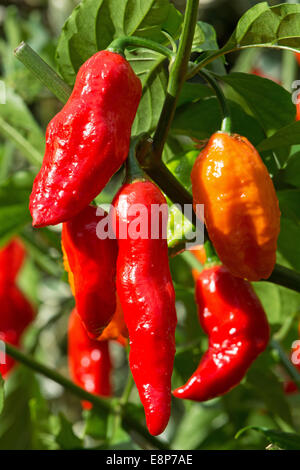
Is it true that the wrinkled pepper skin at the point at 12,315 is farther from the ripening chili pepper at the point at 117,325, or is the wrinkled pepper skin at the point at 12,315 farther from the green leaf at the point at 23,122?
the ripening chili pepper at the point at 117,325

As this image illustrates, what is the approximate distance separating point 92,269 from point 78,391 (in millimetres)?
545

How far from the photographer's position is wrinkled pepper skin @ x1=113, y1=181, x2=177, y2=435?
767mm

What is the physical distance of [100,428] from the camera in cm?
143

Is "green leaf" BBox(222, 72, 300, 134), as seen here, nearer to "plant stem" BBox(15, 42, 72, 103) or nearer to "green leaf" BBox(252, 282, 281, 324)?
"plant stem" BBox(15, 42, 72, 103)

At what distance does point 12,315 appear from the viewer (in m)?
1.85

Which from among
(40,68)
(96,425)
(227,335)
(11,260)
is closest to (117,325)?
(227,335)

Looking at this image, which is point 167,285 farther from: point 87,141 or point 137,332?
point 87,141

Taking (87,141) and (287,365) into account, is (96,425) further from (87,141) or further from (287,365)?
(87,141)

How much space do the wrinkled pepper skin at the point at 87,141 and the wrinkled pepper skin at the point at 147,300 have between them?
0.04m

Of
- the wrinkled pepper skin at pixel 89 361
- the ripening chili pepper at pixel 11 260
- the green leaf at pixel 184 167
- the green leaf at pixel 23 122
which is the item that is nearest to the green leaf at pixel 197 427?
the wrinkled pepper skin at pixel 89 361

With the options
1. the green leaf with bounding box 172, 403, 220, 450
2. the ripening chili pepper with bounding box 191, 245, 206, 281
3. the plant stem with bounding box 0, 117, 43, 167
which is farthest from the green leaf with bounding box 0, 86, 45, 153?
the green leaf with bounding box 172, 403, 220, 450

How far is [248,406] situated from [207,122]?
822 mm

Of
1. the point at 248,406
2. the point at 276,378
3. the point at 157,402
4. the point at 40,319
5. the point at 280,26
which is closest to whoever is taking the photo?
the point at 157,402
